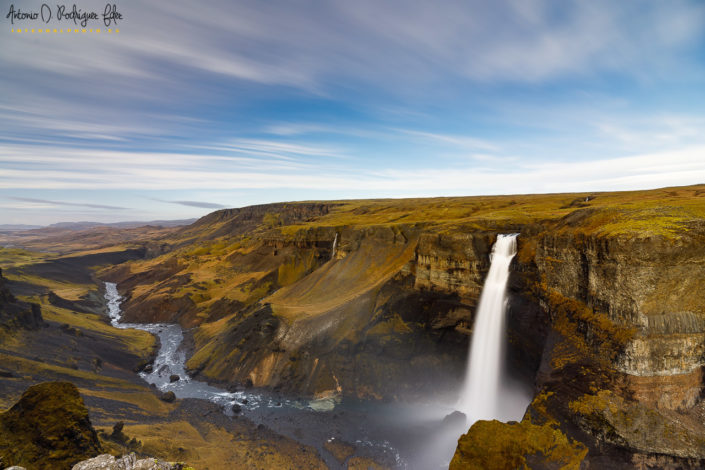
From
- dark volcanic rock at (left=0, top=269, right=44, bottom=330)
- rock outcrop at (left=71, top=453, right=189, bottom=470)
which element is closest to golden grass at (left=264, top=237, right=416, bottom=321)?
dark volcanic rock at (left=0, top=269, right=44, bottom=330)

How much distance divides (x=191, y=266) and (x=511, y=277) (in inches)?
3972

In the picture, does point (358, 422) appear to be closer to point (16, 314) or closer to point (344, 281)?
point (344, 281)

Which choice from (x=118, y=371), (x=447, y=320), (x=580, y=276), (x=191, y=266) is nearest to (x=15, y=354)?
(x=118, y=371)

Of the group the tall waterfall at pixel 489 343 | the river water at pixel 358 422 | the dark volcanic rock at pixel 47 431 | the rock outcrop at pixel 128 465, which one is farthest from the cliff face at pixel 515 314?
the dark volcanic rock at pixel 47 431

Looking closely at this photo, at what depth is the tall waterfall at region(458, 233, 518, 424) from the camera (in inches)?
1319

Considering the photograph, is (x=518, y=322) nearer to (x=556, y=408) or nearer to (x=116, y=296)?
(x=556, y=408)

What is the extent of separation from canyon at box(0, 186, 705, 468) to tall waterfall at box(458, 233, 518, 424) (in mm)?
1092

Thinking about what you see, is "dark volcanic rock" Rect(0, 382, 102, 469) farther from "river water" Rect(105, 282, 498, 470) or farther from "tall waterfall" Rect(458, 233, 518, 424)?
"tall waterfall" Rect(458, 233, 518, 424)

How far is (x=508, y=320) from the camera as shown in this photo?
1315 inches

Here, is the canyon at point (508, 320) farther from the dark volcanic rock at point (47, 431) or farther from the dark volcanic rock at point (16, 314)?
the dark volcanic rock at point (47, 431)

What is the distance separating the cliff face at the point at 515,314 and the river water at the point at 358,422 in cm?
199

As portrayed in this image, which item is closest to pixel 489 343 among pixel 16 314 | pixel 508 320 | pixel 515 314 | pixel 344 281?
pixel 508 320

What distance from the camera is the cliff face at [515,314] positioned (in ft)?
60.5

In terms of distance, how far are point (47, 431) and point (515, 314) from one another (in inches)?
1435
